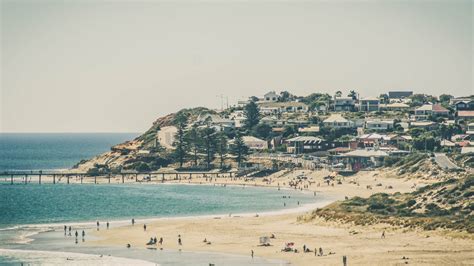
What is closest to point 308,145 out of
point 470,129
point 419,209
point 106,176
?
point 470,129

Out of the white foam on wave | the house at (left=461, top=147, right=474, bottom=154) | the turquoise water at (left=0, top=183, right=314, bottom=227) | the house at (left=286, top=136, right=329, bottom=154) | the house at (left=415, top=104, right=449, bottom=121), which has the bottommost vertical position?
the white foam on wave

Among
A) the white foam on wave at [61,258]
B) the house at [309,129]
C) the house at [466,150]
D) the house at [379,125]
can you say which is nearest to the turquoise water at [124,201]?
the white foam on wave at [61,258]

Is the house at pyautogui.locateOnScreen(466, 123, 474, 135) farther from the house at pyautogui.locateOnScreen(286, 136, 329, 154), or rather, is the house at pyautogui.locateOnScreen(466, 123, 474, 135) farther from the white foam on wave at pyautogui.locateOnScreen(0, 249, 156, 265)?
the white foam on wave at pyautogui.locateOnScreen(0, 249, 156, 265)

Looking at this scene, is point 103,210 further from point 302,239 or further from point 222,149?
point 222,149

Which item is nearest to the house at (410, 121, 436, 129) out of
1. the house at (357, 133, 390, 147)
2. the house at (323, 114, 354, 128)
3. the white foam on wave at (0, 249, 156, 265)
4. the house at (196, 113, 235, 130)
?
the house at (357, 133, 390, 147)

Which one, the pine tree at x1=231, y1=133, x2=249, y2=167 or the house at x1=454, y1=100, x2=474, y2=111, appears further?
the house at x1=454, y1=100, x2=474, y2=111

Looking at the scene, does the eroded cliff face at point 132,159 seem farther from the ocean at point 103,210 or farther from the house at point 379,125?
the house at point 379,125
